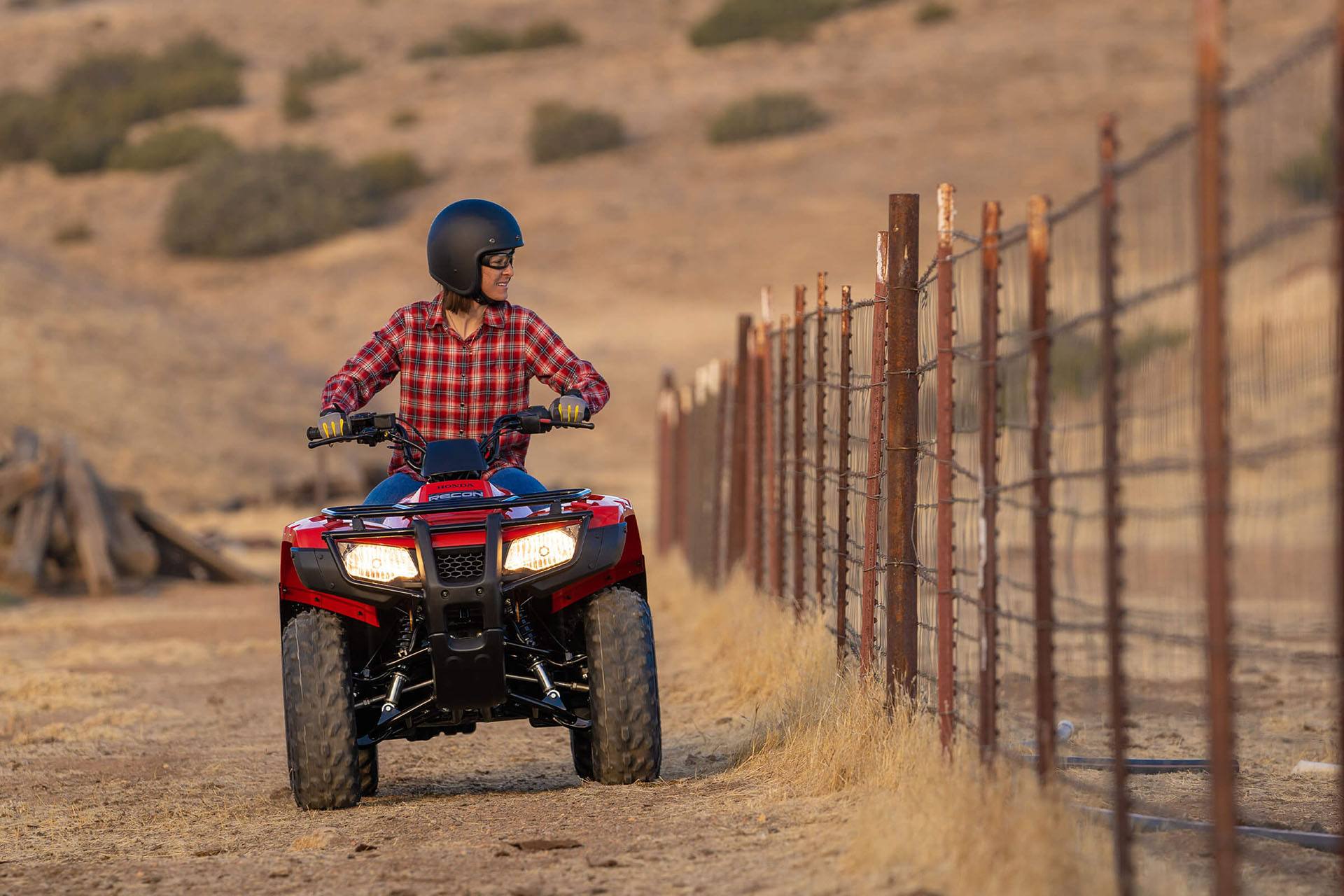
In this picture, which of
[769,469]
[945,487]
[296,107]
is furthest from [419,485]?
[296,107]

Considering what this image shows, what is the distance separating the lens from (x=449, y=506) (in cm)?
729

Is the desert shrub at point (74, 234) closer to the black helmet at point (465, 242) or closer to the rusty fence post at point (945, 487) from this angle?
the black helmet at point (465, 242)

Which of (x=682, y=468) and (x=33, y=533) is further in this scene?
(x=33, y=533)

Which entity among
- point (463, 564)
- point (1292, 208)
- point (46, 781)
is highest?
point (1292, 208)

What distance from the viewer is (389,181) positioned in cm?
6141

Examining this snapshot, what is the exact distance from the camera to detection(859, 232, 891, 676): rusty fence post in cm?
815

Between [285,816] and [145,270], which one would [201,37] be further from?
[285,816]

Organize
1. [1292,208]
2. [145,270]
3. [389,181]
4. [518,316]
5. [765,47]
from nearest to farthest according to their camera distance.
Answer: [1292,208] < [518,316] < [145,270] < [389,181] < [765,47]

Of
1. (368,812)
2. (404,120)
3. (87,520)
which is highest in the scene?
(404,120)

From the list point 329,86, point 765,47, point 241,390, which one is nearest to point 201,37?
point 329,86

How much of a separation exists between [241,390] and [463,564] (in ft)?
105

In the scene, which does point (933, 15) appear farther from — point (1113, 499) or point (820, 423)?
point (1113, 499)

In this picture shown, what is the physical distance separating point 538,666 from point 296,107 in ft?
219

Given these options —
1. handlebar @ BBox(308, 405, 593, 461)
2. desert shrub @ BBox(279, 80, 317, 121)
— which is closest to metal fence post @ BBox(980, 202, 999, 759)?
handlebar @ BBox(308, 405, 593, 461)
